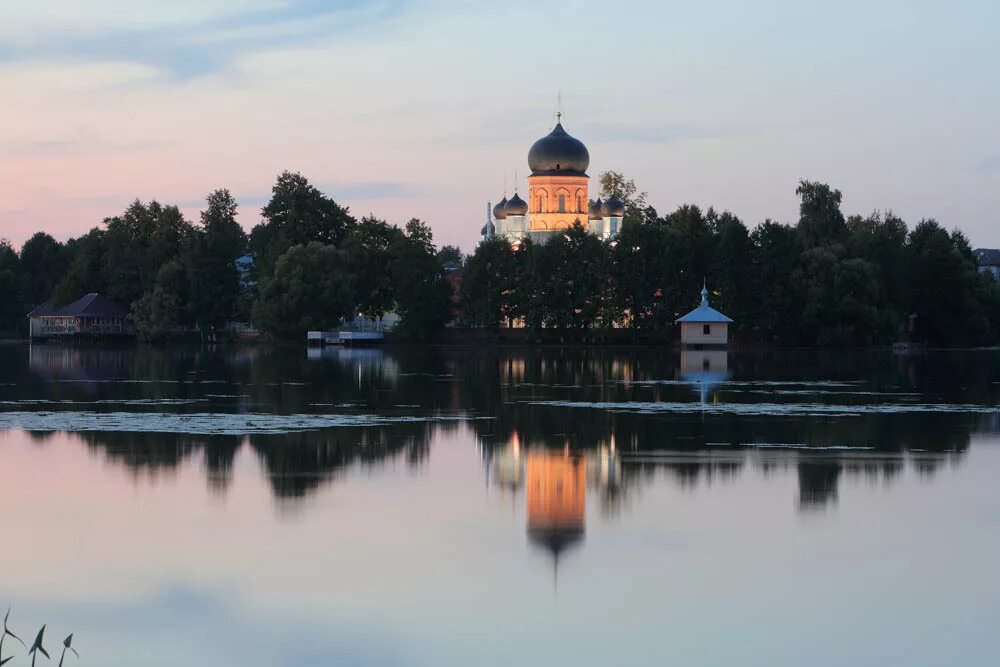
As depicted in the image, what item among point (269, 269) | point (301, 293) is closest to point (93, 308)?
point (269, 269)

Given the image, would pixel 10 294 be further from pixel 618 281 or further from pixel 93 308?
pixel 618 281

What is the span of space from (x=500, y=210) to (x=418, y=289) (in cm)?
3243

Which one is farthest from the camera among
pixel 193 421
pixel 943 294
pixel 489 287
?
pixel 489 287

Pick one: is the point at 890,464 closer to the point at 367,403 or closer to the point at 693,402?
the point at 693,402

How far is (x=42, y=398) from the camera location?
3262cm

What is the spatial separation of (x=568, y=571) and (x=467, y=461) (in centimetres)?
789

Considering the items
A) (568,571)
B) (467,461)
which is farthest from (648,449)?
(568,571)

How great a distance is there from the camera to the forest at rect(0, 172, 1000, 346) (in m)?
79.7

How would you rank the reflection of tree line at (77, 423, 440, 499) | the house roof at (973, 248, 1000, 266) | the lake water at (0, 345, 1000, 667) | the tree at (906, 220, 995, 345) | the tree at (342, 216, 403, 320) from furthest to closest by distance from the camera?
the house roof at (973, 248, 1000, 266) → the tree at (342, 216, 403, 320) → the tree at (906, 220, 995, 345) → the reflection of tree line at (77, 423, 440, 499) → the lake water at (0, 345, 1000, 667)

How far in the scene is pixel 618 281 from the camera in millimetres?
83438

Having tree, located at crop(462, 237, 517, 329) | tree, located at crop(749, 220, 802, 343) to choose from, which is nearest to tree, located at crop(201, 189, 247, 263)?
tree, located at crop(462, 237, 517, 329)

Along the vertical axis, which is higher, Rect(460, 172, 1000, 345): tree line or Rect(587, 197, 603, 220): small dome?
Rect(587, 197, 603, 220): small dome

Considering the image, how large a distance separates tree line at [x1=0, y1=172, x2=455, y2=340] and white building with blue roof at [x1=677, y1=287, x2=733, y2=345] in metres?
16.4

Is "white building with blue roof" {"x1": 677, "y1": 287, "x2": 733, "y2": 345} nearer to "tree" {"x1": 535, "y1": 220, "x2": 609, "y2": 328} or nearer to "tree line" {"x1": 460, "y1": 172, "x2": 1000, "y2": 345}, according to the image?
"tree line" {"x1": 460, "y1": 172, "x2": 1000, "y2": 345}
